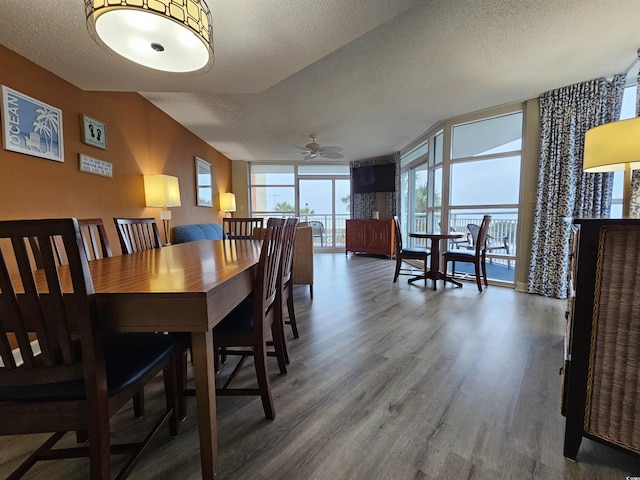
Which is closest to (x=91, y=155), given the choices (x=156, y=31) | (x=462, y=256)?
(x=156, y=31)

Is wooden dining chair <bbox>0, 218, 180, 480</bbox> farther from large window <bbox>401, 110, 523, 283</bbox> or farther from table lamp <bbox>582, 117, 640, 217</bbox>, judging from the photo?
large window <bbox>401, 110, 523, 283</bbox>

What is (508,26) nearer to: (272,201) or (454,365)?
(454,365)

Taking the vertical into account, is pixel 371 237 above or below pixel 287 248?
below

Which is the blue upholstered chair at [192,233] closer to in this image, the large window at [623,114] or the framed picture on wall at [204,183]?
the framed picture on wall at [204,183]

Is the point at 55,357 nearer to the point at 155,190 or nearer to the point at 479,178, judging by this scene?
the point at 155,190

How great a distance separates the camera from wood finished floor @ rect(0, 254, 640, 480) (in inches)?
40.9

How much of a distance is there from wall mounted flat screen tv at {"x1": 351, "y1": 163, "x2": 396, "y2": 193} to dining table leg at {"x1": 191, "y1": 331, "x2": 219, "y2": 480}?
6.18 m

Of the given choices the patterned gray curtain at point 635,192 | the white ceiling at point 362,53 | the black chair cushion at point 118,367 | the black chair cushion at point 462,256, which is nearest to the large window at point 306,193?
the white ceiling at point 362,53

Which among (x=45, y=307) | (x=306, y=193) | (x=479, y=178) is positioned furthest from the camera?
(x=306, y=193)

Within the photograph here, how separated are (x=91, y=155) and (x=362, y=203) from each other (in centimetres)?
564

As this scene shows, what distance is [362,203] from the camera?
7.09 metres

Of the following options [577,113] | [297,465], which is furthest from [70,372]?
[577,113]

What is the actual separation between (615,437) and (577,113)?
11.3ft

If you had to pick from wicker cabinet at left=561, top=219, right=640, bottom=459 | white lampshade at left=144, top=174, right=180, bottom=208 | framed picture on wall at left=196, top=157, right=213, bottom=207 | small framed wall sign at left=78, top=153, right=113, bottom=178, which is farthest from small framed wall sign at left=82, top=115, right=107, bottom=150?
wicker cabinet at left=561, top=219, right=640, bottom=459
